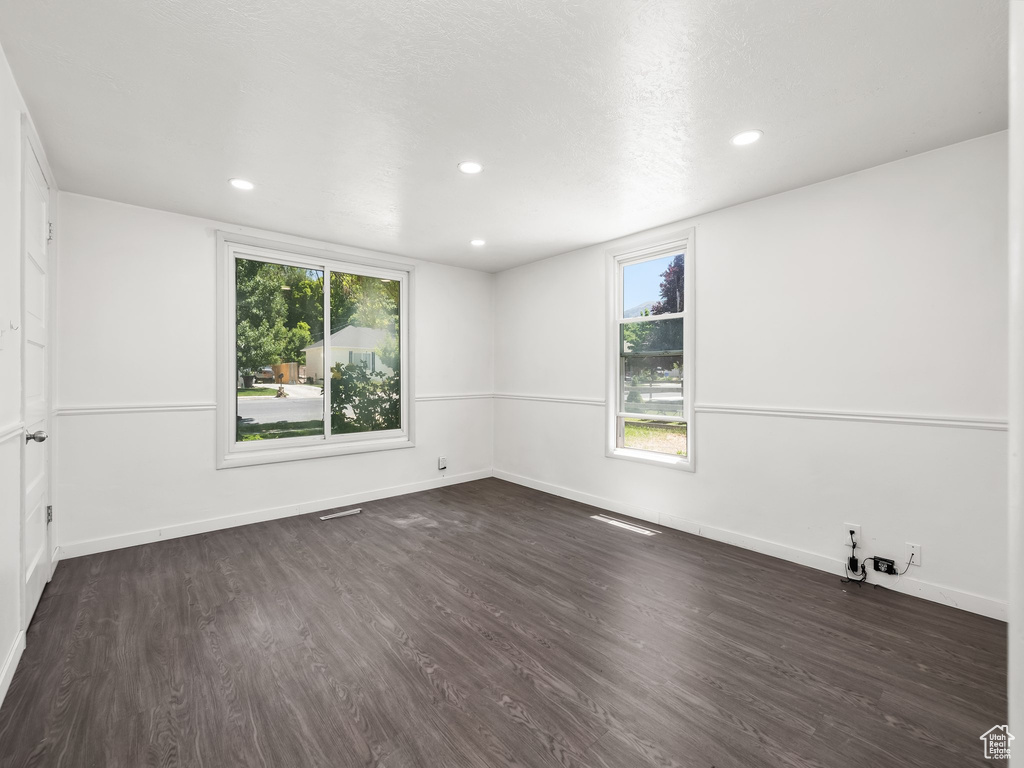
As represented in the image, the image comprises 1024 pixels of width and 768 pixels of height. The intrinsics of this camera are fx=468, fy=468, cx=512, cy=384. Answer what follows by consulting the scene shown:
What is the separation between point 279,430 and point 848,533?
4.62 meters

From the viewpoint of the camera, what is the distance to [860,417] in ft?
9.77

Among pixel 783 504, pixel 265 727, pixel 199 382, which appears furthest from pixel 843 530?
pixel 199 382

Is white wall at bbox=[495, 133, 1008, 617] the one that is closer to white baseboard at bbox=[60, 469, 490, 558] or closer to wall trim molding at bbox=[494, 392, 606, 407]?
wall trim molding at bbox=[494, 392, 606, 407]

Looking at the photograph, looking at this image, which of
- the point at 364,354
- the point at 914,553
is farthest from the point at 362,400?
the point at 914,553

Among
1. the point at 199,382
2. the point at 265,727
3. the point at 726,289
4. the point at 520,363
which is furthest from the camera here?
the point at 520,363

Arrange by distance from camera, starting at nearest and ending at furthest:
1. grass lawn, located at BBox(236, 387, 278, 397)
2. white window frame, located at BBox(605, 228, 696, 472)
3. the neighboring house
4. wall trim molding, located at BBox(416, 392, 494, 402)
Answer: white window frame, located at BBox(605, 228, 696, 472) < grass lawn, located at BBox(236, 387, 278, 397) < the neighboring house < wall trim molding, located at BBox(416, 392, 494, 402)

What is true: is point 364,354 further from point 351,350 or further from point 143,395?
point 143,395

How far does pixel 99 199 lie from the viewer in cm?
344

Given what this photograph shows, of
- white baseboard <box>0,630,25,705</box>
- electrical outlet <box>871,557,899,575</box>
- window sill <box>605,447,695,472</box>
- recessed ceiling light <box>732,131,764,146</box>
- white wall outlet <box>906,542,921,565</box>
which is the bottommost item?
white baseboard <box>0,630,25,705</box>

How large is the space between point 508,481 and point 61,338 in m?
4.22

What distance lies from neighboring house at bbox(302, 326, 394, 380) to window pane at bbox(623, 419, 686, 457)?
2684 millimetres

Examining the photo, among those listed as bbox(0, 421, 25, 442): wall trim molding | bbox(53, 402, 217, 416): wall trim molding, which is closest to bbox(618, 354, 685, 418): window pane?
bbox(53, 402, 217, 416): wall trim molding

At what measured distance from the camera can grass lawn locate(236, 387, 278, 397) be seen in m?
4.21

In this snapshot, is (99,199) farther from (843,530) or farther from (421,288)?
(843,530)
